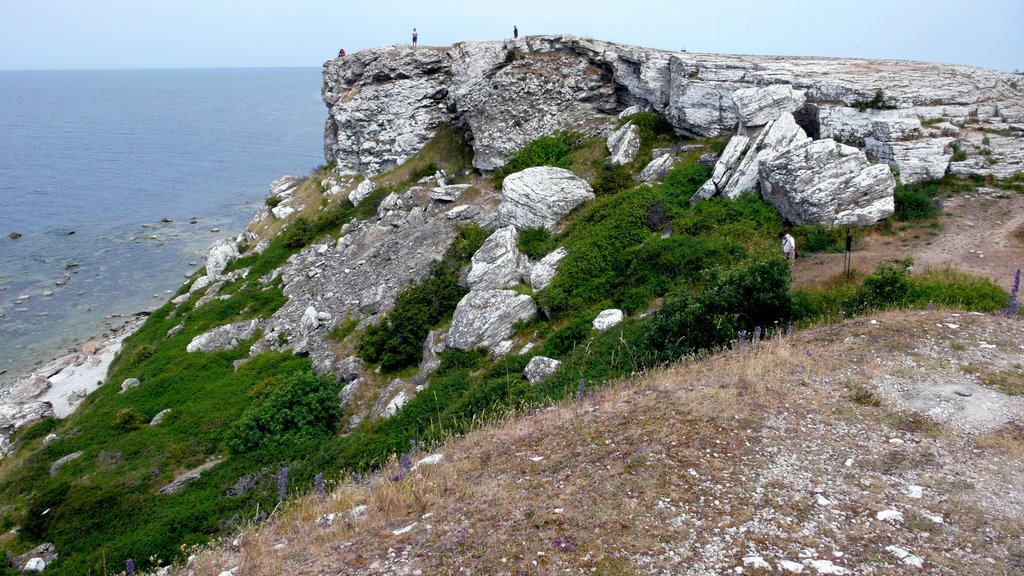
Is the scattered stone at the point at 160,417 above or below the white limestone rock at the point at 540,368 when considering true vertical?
below

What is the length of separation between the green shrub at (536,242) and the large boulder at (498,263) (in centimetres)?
32

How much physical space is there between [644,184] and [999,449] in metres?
17.6

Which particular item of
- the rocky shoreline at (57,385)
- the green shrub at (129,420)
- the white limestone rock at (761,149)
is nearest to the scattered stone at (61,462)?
the green shrub at (129,420)

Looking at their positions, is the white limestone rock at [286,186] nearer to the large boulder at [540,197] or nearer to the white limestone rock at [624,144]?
the large boulder at [540,197]

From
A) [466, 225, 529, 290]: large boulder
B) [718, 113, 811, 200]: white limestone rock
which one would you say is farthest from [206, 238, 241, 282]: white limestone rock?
[718, 113, 811, 200]: white limestone rock

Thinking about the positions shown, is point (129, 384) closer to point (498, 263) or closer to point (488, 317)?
point (488, 317)

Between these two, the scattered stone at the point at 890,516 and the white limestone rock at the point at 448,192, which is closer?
the scattered stone at the point at 890,516

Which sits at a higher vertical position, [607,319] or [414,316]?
[607,319]

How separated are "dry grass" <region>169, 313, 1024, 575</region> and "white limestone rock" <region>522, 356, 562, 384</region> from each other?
5.03 m

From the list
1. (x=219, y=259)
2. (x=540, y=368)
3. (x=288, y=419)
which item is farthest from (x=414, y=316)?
(x=219, y=259)

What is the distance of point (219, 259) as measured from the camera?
3581 centimetres

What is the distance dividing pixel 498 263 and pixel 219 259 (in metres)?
20.9

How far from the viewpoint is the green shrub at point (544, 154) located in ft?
102

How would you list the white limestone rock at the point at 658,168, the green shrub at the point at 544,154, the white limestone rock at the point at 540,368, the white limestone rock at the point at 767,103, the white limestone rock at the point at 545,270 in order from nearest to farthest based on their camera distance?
the white limestone rock at the point at 540,368 → the white limestone rock at the point at 545,270 → the white limestone rock at the point at 767,103 → the white limestone rock at the point at 658,168 → the green shrub at the point at 544,154
